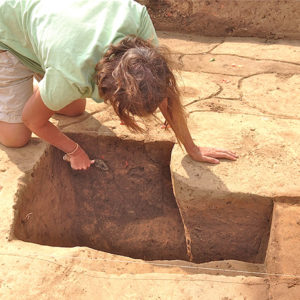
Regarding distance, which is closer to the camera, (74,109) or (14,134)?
(14,134)

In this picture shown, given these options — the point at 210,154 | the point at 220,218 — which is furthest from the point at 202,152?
the point at 220,218

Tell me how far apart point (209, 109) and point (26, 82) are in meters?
1.09

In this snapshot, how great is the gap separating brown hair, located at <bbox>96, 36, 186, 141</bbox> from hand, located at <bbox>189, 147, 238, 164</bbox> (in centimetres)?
55

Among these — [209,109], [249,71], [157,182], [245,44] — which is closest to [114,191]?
[157,182]

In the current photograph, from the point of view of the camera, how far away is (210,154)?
2021 millimetres

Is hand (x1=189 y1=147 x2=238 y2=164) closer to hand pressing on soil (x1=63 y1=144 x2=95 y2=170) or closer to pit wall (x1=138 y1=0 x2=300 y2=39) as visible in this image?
hand pressing on soil (x1=63 y1=144 x2=95 y2=170)

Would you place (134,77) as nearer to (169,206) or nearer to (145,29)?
(145,29)

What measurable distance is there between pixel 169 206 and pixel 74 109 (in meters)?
0.80

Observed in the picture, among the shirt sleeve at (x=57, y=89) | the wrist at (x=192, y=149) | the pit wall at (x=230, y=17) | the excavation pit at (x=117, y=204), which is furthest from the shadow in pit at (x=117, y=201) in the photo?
the pit wall at (x=230, y=17)

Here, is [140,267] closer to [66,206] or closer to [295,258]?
[295,258]

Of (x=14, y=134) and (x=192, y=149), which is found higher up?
(x=14, y=134)

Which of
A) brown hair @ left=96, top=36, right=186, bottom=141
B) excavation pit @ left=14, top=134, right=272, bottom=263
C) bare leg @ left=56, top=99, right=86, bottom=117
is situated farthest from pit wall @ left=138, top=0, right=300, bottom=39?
brown hair @ left=96, top=36, right=186, bottom=141

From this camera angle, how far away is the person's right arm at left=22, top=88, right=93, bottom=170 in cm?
182

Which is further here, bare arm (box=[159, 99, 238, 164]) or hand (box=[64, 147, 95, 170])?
hand (box=[64, 147, 95, 170])
